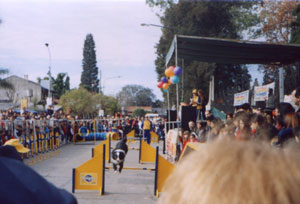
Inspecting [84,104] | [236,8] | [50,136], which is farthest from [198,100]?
[84,104]

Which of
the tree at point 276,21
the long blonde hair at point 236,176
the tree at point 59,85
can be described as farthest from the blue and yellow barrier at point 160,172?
the tree at point 59,85

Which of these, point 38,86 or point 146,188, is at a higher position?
point 38,86

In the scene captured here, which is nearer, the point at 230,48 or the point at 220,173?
the point at 220,173

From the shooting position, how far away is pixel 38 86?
2660 inches

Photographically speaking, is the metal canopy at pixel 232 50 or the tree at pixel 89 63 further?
the tree at pixel 89 63

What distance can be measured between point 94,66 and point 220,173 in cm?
7955

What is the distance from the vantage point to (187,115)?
37.0 ft

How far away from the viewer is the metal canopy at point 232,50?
30.3ft

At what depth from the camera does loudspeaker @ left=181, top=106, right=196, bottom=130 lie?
11.1 meters

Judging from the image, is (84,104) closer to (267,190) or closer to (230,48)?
(230,48)

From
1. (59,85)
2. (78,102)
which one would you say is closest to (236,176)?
(78,102)

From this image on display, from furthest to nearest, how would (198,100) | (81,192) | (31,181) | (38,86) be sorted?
(38,86) < (198,100) < (81,192) < (31,181)

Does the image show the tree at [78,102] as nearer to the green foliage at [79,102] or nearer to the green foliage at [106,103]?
the green foliage at [79,102]

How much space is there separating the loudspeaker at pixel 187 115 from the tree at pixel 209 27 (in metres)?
18.3
